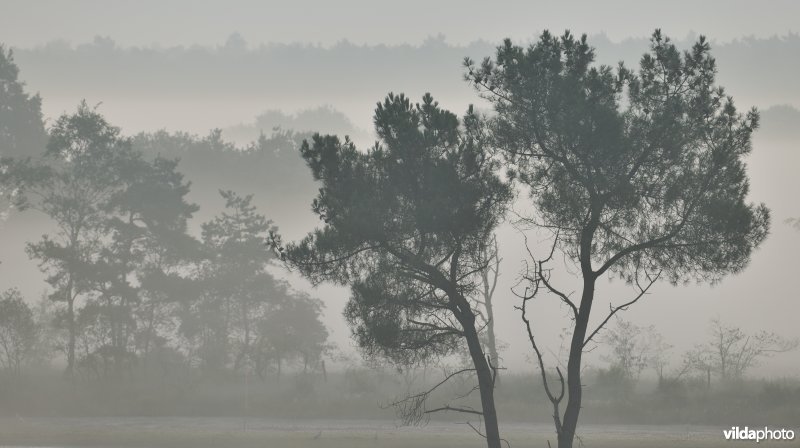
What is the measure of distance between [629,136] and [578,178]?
65.2 inches

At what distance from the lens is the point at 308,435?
4034 centimetres

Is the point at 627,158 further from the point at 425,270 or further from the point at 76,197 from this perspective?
the point at 76,197

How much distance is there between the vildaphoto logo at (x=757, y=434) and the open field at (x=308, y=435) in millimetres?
505

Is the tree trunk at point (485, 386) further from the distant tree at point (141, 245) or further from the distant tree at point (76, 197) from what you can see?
the distant tree at point (141, 245)

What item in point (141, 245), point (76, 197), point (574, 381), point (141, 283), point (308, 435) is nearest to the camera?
point (574, 381)

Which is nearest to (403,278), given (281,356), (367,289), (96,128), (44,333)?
(367,289)

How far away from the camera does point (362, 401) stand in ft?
162

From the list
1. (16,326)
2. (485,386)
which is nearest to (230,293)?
(16,326)

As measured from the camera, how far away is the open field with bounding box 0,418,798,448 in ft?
122

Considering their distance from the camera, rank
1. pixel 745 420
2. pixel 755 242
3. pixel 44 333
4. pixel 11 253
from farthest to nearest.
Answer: pixel 11 253
pixel 44 333
pixel 745 420
pixel 755 242

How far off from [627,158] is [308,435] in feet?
71.7

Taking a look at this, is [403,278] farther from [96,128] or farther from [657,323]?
[657,323]

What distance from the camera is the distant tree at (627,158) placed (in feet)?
76.9

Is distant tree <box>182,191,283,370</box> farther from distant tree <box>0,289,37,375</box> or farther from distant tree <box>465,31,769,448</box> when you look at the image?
distant tree <box>465,31,769,448</box>
